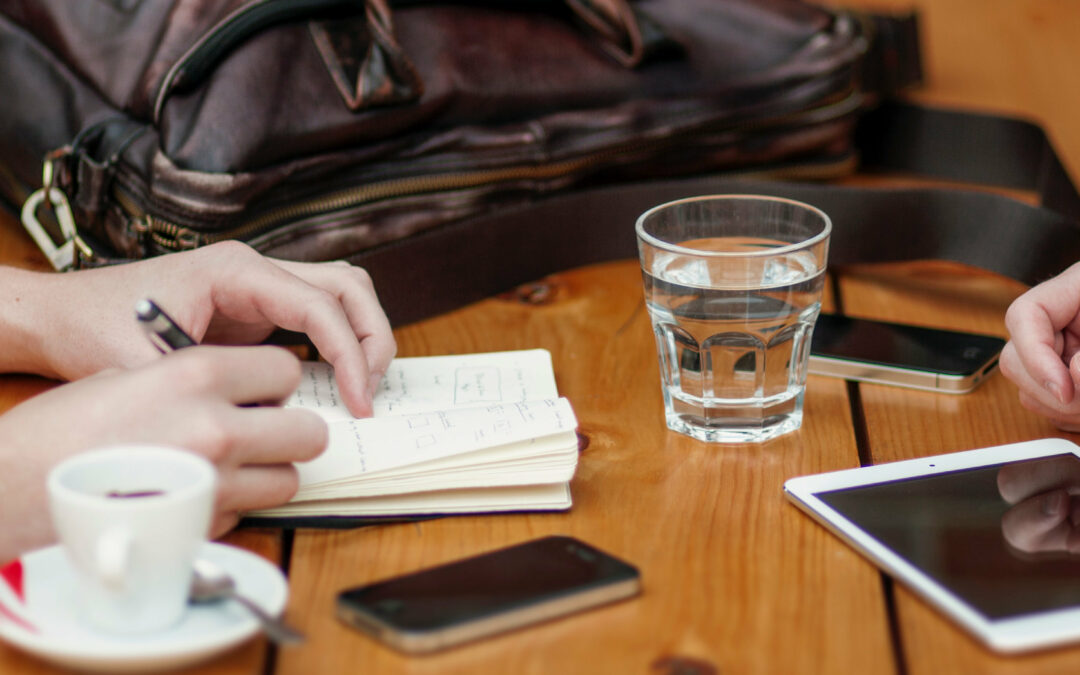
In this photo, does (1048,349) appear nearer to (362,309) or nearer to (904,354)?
(904,354)

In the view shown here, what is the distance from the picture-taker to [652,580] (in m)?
0.63

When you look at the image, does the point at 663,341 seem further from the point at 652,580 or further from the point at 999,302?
the point at 999,302

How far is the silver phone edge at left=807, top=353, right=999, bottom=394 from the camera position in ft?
2.88

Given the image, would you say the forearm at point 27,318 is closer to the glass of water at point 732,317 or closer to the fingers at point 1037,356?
the glass of water at point 732,317

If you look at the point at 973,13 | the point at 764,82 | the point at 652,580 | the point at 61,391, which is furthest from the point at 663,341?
the point at 973,13

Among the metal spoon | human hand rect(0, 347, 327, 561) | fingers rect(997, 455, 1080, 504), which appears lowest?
fingers rect(997, 455, 1080, 504)

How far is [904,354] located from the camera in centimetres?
91

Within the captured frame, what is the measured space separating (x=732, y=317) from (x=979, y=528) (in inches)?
8.0

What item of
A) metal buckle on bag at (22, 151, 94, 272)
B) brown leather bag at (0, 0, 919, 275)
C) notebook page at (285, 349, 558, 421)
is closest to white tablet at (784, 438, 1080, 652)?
notebook page at (285, 349, 558, 421)

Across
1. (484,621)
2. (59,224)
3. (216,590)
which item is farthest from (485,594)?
(59,224)

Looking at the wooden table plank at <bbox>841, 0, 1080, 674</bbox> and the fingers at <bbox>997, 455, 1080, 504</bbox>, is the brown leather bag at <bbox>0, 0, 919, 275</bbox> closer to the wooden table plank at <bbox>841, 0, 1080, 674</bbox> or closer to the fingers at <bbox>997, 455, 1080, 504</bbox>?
the wooden table plank at <bbox>841, 0, 1080, 674</bbox>

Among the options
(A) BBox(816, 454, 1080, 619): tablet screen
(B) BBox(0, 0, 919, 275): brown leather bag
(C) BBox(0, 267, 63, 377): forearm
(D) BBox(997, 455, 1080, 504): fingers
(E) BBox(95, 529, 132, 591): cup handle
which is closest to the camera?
(E) BBox(95, 529, 132, 591): cup handle

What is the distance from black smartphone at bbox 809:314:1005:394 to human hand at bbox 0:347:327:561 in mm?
466

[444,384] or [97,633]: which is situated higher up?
[97,633]
